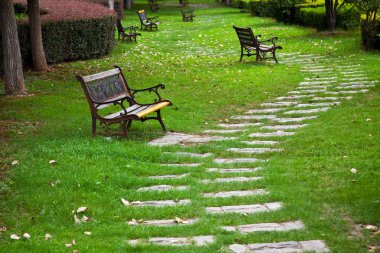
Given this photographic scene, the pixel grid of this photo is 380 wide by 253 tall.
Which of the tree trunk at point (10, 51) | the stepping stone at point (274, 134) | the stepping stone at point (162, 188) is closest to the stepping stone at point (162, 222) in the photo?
the stepping stone at point (162, 188)

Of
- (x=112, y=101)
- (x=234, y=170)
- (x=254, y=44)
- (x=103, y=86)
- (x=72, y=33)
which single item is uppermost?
(x=72, y=33)

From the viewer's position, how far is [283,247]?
5.09m

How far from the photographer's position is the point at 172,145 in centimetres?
872

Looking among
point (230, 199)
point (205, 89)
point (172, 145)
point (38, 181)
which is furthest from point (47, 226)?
point (205, 89)

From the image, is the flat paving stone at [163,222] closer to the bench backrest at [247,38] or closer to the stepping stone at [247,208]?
the stepping stone at [247,208]

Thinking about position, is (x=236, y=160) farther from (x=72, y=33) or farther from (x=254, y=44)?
(x=72, y=33)

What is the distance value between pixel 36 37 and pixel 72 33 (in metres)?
2.26

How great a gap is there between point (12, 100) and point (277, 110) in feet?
17.0

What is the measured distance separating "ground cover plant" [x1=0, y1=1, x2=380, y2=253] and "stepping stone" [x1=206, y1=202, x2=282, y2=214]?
105 millimetres

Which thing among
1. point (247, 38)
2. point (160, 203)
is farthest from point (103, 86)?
point (247, 38)

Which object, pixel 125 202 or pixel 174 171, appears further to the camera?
pixel 174 171

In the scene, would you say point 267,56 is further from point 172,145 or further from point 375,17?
point 172,145

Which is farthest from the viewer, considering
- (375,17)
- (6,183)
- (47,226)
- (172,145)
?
(375,17)

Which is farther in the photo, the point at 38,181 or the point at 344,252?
the point at 38,181
